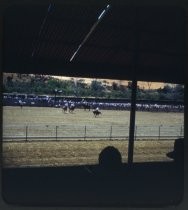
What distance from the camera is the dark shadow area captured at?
2.93 metres

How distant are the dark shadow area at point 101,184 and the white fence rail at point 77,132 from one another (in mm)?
89

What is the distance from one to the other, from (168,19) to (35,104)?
80 centimetres

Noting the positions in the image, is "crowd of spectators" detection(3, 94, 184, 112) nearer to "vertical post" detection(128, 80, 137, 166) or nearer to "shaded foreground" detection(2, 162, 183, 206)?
"vertical post" detection(128, 80, 137, 166)

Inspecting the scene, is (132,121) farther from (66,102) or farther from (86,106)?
(66,102)

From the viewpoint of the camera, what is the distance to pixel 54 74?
288 centimetres

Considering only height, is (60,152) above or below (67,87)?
below

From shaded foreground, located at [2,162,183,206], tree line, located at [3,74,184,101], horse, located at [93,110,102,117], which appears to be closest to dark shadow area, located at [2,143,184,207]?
shaded foreground, located at [2,162,183,206]

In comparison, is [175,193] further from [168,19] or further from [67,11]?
[67,11]

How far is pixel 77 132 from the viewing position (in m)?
2.88

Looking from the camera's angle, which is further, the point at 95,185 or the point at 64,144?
the point at 95,185

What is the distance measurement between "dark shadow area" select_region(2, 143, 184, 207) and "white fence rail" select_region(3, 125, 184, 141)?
0.09 metres

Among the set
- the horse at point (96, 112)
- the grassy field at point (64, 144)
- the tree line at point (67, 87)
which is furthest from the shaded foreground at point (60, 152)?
the tree line at point (67, 87)

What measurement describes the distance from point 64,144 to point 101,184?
309mm

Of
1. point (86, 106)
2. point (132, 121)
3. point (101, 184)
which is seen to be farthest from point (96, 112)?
point (101, 184)
